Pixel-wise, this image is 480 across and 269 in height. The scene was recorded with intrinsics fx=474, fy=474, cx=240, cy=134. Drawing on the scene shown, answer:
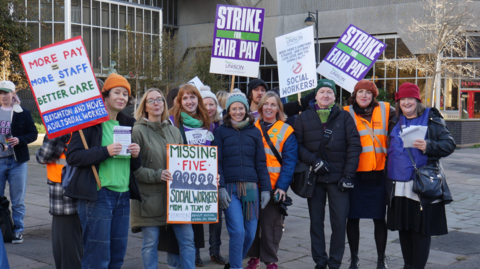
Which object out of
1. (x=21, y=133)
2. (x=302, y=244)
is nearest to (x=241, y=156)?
(x=302, y=244)

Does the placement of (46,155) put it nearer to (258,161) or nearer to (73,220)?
(73,220)

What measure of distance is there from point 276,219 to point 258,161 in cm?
71

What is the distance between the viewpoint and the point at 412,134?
4.65 m

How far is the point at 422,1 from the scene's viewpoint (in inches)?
1256

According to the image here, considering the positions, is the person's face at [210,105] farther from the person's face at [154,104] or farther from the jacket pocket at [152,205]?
the jacket pocket at [152,205]

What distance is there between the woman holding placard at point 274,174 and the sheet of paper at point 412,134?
45.0 inches

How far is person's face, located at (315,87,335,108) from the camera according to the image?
5.14 metres

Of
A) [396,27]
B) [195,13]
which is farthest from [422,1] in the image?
[195,13]

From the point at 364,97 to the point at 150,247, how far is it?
2.74 metres

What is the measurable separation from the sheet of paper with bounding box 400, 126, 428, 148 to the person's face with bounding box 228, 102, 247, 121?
5.34 ft

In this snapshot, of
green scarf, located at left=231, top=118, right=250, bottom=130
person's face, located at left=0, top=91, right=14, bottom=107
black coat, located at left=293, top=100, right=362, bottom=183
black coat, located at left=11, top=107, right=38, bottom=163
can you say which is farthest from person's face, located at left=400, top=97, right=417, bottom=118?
person's face, located at left=0, top=91, right=14, bottom=107

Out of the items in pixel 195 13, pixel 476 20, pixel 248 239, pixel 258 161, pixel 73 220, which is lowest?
pixel 248 239

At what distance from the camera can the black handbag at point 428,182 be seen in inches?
178

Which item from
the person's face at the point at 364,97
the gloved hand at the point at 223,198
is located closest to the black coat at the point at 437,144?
the person's face at the point at 364,97
